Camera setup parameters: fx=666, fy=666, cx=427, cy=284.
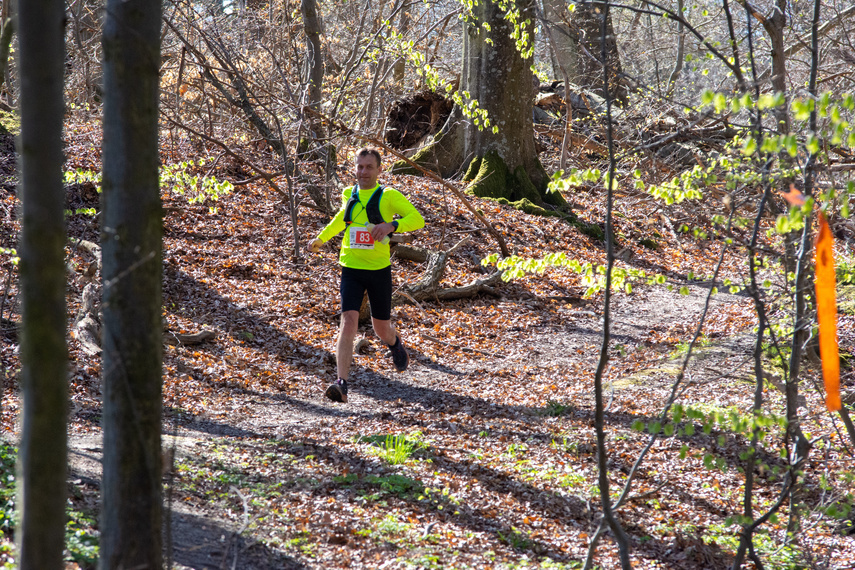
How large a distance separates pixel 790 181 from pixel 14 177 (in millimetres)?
10149

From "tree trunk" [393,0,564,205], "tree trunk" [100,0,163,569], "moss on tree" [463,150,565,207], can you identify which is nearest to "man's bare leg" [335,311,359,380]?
"tree trunk" [100,0,163,569]

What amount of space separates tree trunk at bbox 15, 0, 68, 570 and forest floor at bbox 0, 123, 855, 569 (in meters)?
0.47

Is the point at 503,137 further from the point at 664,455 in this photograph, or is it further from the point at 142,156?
the point at 142,156

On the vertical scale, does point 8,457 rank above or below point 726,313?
below

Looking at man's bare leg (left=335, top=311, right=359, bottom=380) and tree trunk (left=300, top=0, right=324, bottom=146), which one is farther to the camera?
tree trunk (left=300, top=0, right=324, bottom=146)

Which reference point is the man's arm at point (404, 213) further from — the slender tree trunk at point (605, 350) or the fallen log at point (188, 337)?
the slender tree trunk at point (605, 350)

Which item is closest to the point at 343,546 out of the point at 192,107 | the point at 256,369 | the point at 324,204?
the point at 256,369

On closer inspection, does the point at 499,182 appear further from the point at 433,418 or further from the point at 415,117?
the point at 433,418

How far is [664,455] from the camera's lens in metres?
5.18

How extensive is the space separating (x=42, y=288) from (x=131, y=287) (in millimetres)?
247

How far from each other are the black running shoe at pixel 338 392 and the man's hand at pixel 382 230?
1.33 m

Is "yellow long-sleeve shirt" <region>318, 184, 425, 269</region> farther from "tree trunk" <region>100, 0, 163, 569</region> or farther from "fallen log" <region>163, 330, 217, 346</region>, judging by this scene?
"tree trunk" <region>100, 0, 163, 569</region>

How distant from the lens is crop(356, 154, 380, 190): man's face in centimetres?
581

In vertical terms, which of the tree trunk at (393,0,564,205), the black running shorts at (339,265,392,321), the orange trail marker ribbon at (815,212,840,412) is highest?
the tree trunk at (393,0,564,205)
